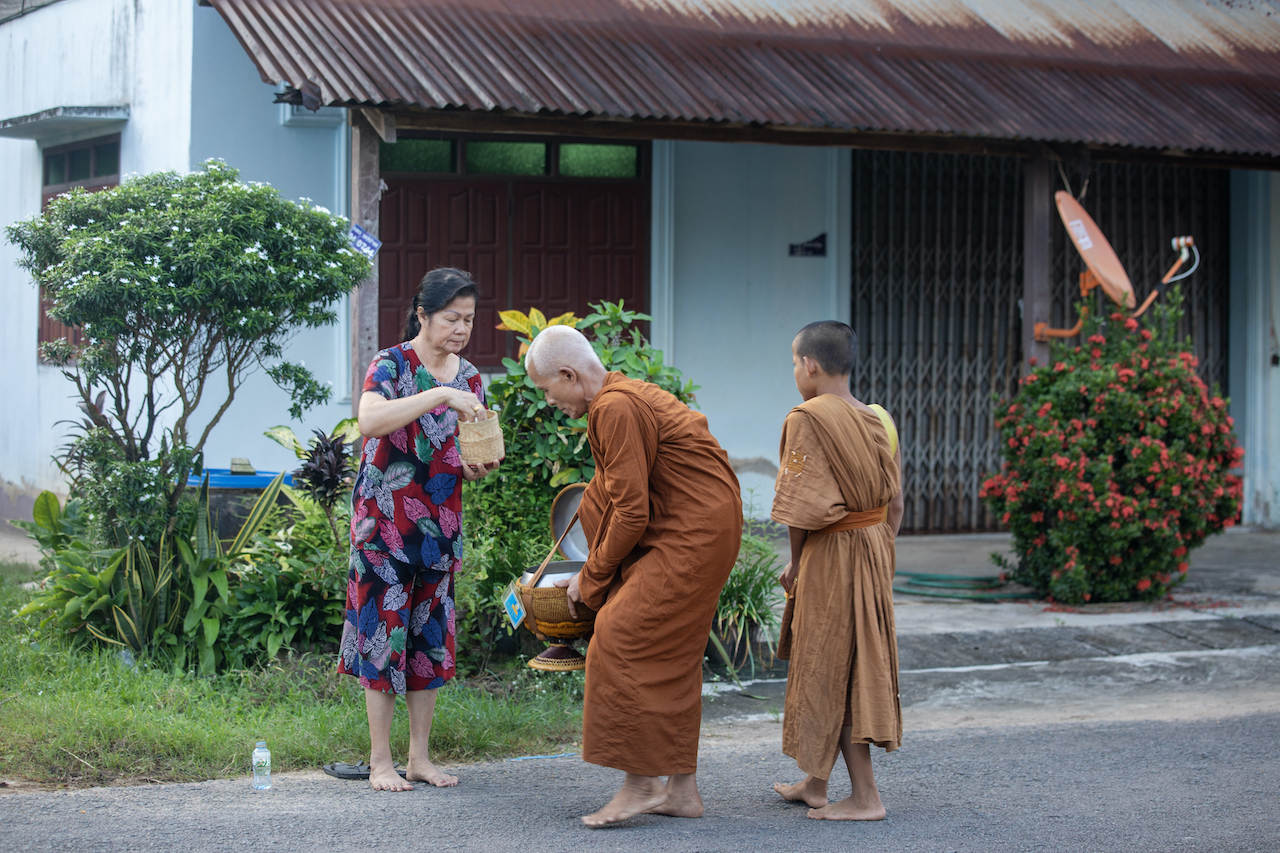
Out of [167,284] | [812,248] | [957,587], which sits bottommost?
[957,587]

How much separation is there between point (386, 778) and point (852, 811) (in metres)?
1.56

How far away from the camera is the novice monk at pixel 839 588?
4.01 metres

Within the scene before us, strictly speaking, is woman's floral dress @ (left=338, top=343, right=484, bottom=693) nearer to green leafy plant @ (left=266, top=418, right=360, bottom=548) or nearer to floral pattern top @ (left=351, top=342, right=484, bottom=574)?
floral pattern top @ (left=351, top=342, right=484, bottom=574)

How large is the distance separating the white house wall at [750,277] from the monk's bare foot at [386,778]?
550 centimetres

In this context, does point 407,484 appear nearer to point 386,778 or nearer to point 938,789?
point 386,778

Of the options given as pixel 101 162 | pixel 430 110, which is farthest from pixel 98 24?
pixel 430 110

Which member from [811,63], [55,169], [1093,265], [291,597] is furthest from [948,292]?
[55,169]

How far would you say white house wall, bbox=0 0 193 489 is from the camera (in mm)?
8477

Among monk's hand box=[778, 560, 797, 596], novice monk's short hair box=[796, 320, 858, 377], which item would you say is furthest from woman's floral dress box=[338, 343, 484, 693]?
novice monk's short hair box=[796, 320, 858, 377]

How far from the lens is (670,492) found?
153 inches

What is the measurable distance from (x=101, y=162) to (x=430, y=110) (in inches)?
145

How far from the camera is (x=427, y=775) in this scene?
433cm

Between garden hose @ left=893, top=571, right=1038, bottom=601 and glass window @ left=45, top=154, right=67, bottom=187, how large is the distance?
272 inches

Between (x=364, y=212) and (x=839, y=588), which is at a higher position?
(x=364, y=212)
